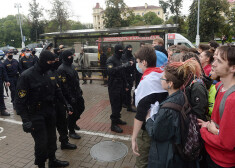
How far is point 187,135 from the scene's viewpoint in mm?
1826

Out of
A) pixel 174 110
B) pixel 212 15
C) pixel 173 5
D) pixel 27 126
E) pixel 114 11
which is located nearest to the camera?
pixel 174 110

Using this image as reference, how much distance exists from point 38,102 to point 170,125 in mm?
2232

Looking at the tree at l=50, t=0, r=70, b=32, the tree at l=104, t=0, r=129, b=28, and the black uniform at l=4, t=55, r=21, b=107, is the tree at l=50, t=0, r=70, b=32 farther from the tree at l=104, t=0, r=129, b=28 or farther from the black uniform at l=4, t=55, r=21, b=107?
the black uniform at l=4, t=55, r=21, b=107

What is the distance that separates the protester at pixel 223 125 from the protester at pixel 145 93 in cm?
58

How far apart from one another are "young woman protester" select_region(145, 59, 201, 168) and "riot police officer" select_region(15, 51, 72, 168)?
1921 mm

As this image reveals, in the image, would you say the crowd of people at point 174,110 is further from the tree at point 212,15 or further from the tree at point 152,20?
the tree at point 152,20

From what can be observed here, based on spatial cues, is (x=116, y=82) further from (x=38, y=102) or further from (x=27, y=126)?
(x=27, y=126)

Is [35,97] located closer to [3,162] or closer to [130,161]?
[3,162]

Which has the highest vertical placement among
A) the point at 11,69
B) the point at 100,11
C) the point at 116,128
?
the point at 100,11

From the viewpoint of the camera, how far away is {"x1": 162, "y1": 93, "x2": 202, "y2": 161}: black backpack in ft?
5.88

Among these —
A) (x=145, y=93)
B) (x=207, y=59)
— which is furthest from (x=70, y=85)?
(x=207, y=59)

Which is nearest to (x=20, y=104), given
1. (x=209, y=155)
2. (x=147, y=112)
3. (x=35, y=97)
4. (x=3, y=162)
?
(x=35, y=97)

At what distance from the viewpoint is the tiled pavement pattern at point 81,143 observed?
3566mm

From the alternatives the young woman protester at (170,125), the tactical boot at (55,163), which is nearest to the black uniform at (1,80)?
the tactical boot at (55,163)
